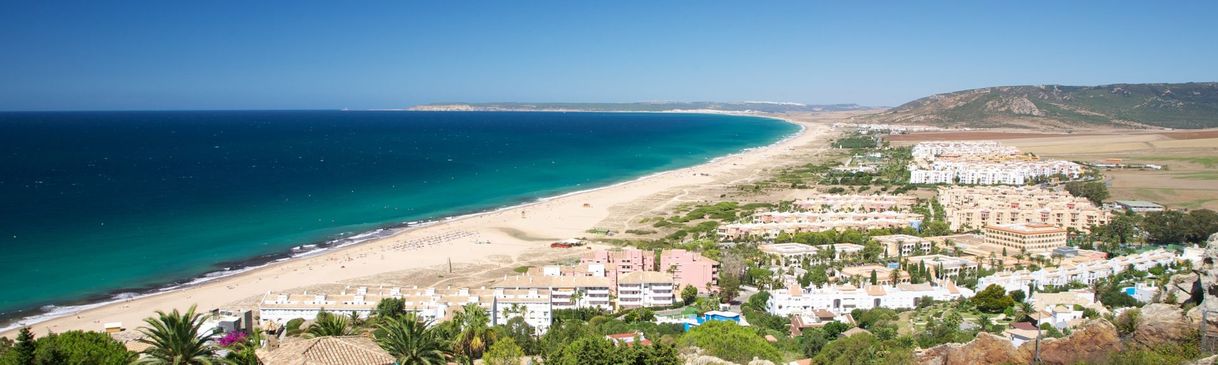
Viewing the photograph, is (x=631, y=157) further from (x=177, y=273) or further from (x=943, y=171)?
(x=177, y=273)

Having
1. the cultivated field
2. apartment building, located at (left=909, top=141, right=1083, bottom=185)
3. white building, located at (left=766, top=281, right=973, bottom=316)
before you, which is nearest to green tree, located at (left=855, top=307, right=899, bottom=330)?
white building, located at (left=766, top=281, right=973, bottom=316)

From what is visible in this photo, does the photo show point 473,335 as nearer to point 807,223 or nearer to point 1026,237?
point 807,223

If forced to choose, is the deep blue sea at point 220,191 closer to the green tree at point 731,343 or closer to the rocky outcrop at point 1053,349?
the green tree at point 731,343

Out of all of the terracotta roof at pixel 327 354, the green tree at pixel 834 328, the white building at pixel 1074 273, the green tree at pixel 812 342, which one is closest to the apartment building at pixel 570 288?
the green tree at pixel 812 342

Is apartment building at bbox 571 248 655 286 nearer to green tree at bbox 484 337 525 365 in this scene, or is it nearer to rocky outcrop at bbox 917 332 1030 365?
green tree at bbox 484 337 525 365

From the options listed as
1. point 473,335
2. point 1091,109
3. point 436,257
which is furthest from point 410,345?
point 1091,109

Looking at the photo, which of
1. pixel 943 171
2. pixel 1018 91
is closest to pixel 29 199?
pixel 943 171
